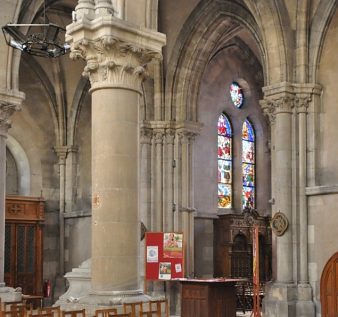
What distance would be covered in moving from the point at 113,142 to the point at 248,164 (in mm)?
17307

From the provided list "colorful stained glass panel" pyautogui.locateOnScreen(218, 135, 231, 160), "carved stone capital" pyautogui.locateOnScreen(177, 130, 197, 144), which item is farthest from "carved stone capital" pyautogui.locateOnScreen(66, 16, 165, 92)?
"colorful stained glass panel" pyautogui.locateOnScreen(218, 135, 231, 160)

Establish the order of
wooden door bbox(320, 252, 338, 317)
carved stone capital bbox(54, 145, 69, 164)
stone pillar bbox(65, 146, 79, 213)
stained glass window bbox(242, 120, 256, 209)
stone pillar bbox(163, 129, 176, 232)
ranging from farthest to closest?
stained glass window bbox(242, 120, 256, 209) → carved stone capital bbox(54, 145, 69, 164) → stone pillar bbox(65, 146, 79, 213) → stone pillar bbox(163, 129, 176, 232) → wooden door bbox(320, 252, 338, 317)

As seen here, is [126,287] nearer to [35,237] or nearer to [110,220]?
[110,220]

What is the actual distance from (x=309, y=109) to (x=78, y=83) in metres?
10.1

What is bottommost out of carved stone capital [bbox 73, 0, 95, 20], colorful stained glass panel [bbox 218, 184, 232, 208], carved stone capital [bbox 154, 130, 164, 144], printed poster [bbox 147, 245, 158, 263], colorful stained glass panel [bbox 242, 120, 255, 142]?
printed poster [bbox 147, 245, 158, 263]

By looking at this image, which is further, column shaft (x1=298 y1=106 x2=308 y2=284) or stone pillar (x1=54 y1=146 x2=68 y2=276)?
stone pillar (x1=54 y1=146 x2=68 y2=276)

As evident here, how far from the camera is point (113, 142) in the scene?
1015 cm

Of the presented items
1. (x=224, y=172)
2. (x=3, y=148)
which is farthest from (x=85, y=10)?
(x=224, y=172)

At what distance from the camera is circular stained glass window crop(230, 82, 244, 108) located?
26703mm

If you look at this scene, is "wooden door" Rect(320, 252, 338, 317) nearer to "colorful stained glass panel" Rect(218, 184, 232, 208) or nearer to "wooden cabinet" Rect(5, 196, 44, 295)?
"colorful stained glass panel" Rect(218, 184, 232, 208)

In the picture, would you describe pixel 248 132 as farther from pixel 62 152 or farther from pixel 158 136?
pixel 158 136

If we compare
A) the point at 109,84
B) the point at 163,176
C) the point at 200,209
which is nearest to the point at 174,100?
the point at 163,176

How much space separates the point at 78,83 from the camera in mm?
24453

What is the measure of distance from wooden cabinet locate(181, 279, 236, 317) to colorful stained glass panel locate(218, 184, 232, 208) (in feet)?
30.1
